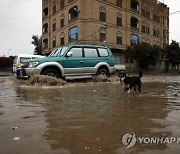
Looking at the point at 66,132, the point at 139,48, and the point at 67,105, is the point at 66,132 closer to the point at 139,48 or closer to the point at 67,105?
the point at 67,105

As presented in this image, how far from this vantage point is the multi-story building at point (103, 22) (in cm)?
3897

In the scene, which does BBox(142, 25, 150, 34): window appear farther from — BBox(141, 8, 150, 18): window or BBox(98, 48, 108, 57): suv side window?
BBox(98, 48, 108, 57): suv side window

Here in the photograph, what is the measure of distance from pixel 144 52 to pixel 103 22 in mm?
7648

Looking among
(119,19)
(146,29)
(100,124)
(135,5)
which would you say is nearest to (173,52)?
(146,29)

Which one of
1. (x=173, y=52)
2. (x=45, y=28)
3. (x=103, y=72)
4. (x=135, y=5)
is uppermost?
(x=135, y=5)

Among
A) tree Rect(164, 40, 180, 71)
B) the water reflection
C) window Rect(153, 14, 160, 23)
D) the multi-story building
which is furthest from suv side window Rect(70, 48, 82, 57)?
window Rect(153, 14, 160, 23)

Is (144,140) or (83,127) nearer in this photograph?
(144,140)

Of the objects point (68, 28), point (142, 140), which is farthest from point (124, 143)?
point (68, 28)

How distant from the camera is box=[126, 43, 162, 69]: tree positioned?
130ft

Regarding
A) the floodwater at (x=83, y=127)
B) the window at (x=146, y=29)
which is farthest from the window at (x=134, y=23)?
the floodwater at (x=83, y=127)

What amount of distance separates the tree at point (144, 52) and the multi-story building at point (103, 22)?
3.65 metres

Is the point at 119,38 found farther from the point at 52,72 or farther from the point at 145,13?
the point at 52,72

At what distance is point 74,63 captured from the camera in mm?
11812

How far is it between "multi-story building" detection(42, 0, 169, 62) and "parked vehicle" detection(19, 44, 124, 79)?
25.9m
